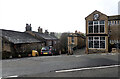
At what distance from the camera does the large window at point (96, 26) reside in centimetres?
1839

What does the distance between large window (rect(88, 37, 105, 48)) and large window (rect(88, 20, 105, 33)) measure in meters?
1.53

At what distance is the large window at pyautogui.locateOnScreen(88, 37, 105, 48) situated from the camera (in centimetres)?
1817

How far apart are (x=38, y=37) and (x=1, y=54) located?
16.8 m

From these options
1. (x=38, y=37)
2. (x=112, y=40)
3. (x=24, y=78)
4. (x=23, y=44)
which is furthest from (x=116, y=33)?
(x=24, y=78)

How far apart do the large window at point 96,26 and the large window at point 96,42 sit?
153cm

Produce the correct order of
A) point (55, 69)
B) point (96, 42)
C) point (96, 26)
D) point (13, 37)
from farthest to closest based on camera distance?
point (13, 37)
point (96, 26)
point (96, 42)
point (55, 69)

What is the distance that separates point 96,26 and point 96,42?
134 inches

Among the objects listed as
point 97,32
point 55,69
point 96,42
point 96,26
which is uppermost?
point 96,26

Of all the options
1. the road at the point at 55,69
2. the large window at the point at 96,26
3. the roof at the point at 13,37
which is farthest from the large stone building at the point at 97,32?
the roof at the point at 13,37

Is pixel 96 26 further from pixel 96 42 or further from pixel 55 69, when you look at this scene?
pixel 55 69

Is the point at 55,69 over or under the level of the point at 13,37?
under

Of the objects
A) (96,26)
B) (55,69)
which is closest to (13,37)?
(55,69)

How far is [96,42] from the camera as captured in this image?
18594 mm

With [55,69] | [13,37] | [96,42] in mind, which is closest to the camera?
[55,69]
